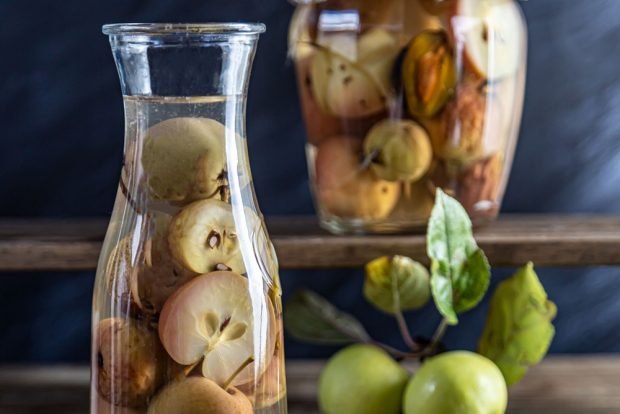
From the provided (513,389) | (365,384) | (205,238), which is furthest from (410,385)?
(205,238)

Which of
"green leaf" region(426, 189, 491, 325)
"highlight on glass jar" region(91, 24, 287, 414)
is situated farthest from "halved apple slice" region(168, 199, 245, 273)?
"green leaf" region(426, 189, 491, 325)

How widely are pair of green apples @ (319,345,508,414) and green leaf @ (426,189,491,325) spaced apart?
0.12 ft

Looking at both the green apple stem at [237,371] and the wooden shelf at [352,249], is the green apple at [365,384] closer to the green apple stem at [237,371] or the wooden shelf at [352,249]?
the wooden shelf at [352,249]

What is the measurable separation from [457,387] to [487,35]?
9.1 inches

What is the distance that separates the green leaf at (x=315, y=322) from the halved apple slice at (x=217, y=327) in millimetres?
344

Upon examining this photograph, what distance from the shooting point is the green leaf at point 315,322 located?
78 cm

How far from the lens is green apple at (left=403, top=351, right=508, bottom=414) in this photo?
1.99 ft

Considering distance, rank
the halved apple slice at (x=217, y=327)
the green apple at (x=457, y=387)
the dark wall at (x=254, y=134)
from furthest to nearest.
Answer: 1. the dark wall at (x=254, y=134)
2. the green apple at (x=457, y=387)
3. the halved apple slice at (x=217, y=327)

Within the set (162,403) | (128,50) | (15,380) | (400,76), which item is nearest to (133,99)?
(128,50)

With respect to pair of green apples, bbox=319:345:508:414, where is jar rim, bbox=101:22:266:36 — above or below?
above

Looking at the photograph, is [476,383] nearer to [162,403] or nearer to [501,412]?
[501,412]

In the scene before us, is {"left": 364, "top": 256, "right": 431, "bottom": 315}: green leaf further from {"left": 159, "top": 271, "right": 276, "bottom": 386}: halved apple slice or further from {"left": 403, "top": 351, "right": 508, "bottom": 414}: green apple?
{"left": 159, "top": 271, "right": 276, "bottom": 386}: halved apple slice

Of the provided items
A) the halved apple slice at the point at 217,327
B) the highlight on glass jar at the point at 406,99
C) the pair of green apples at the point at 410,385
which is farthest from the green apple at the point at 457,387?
the halved apple slice at the point at 217,327

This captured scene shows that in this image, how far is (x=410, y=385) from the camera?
2.10 ft
